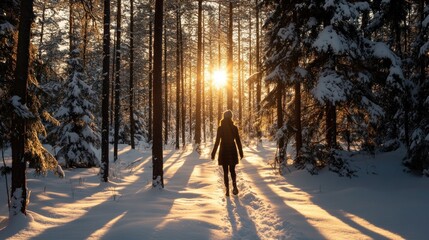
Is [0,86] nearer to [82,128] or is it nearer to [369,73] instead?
[82,128]

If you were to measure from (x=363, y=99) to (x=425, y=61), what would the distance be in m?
1.97

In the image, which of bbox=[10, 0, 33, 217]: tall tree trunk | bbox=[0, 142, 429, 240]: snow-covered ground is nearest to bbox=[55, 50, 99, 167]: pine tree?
bbox=[0, 142, 429, 240]: snow-covered ground

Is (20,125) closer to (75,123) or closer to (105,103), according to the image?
(105,103)

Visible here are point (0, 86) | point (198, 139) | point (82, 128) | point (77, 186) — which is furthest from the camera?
point (198, 139)

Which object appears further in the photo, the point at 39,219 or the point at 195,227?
the point at 39,219

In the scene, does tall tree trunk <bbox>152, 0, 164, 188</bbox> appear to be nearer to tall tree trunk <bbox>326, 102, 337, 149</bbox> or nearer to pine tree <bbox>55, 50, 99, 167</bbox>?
tall tree trunk <bbox>326, 102, 337, 149</bbox>

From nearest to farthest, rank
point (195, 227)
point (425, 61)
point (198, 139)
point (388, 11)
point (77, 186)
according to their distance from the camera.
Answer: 1. point (195, 227)
2. point (425, 61)
3. point (77, 186)
4. point (388, 11)
5. point (198, 139)

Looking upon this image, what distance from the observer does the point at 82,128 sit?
52.6 feet

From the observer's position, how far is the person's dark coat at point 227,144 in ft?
30.3

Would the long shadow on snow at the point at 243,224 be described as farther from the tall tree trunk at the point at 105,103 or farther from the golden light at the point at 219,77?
the golden light at the point at 219,77

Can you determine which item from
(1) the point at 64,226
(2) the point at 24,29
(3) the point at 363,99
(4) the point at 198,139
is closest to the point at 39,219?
(1) the point at 64,226

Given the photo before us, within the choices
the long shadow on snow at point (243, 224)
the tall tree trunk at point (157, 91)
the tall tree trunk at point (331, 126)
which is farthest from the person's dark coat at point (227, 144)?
the tall tree trunk at point (331, 126)

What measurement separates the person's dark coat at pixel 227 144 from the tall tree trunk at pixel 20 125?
4.61 m

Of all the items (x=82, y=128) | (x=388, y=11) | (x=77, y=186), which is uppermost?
(x=388, y=11)
